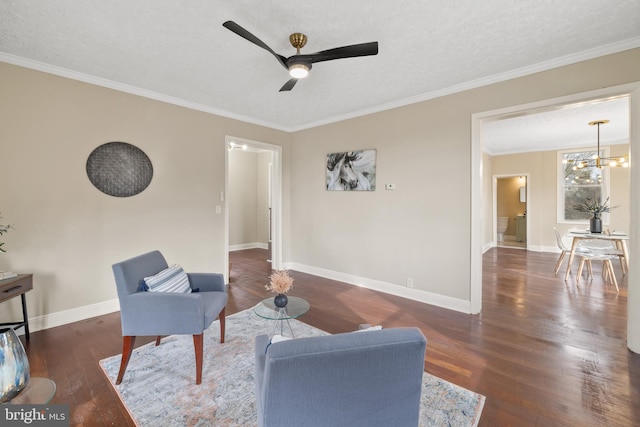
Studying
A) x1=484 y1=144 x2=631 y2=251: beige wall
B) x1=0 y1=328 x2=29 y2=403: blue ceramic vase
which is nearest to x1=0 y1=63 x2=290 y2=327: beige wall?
x1=0 y1=328 x2=29 y2=403: blue ceramic vase

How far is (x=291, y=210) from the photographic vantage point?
5.36 m

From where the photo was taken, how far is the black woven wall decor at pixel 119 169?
3.12m

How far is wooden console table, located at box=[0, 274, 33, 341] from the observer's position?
7.62ft

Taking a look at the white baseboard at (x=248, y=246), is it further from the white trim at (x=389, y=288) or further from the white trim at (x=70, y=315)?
the white trim at (x=70, y=315)

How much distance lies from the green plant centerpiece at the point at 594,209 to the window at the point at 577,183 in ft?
0.31

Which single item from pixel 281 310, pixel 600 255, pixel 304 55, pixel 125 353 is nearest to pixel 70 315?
pixel 125 353

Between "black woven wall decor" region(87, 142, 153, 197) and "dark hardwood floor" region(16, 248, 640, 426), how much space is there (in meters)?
1.50

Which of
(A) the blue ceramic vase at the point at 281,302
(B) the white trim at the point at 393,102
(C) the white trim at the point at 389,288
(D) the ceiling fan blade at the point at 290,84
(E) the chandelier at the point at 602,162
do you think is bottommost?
(C) the white trim at the point at 389,288

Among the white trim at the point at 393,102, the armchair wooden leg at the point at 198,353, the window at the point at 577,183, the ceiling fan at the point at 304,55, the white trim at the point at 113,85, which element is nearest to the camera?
the ceiling fan at the point at 304,55

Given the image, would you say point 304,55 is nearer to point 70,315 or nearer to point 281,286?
point 281,286

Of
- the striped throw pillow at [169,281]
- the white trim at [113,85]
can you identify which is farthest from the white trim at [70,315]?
the white trim at [113,85]

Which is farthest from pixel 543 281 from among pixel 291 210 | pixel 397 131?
pixel 291 210

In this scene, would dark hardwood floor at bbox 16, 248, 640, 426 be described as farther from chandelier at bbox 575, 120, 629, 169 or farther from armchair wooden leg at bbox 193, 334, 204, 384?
chandelier at bbox 575, 120, 629, 169

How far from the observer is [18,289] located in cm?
244
